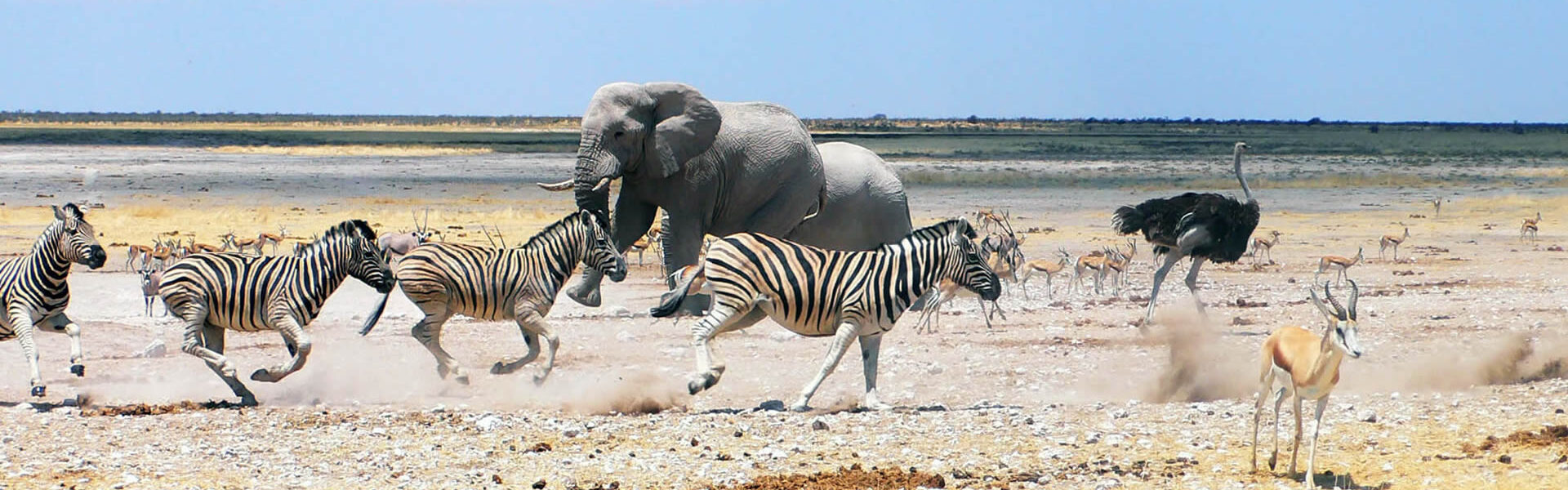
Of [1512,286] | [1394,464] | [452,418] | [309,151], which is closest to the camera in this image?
[1394,464]

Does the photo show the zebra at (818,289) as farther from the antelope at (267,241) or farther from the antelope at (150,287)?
the antelope at (267,241)

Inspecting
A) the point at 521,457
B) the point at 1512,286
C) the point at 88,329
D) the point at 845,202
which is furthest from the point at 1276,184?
the point at 521,457

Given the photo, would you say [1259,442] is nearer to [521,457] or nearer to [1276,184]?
[521,457]

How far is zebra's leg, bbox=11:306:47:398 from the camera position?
11875mm

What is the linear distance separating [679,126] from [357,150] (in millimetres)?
66793

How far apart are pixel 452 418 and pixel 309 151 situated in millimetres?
68385

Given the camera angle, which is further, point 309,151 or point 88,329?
point 309,151

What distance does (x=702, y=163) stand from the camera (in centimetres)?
1572

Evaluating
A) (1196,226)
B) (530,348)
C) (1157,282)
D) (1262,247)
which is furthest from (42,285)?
(1262,247)

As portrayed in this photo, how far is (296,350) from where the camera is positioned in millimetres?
11828

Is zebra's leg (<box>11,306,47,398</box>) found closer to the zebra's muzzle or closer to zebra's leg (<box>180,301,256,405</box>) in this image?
the zebra's muzzle

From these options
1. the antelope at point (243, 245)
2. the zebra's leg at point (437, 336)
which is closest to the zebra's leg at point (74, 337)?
the zebra's leg at point (437, 336)

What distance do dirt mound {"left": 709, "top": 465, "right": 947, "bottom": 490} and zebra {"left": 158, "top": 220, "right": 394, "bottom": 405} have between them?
157 inches

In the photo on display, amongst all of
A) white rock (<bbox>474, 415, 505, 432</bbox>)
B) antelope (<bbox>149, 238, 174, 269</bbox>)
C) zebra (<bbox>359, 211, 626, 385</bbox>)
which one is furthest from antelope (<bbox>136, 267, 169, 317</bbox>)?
white rock (<bbox>474, 415, 505, 432</bbox>)
